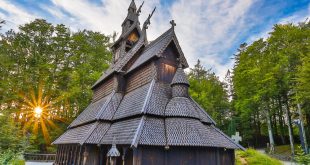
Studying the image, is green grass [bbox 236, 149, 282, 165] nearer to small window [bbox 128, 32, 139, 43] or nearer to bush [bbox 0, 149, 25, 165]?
bush [bbox 0, 149, 25, 165]

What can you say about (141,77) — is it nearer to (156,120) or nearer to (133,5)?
(156,120)

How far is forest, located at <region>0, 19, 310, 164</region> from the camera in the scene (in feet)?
82.3

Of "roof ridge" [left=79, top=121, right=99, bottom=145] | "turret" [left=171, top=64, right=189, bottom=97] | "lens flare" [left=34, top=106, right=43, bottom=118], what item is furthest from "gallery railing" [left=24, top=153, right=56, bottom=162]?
"turret" [left=171, top=64, right=189, bottom=97]

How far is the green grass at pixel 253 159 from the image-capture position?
1503 centimetres

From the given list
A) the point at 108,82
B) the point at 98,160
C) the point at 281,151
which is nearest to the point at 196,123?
the point at 98,160

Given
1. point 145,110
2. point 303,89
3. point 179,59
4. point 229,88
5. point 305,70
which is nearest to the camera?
point 145,110

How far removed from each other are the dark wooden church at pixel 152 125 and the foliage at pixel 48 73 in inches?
445

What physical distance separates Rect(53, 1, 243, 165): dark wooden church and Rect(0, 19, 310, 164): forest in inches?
457

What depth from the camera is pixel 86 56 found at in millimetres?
30781

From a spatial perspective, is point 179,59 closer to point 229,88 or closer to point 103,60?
point 103,60

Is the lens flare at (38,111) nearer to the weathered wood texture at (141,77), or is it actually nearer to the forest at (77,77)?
the forest at (77,77)

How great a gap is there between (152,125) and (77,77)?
67.0 feet

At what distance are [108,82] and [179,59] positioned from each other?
7325 mm

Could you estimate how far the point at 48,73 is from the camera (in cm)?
2964
